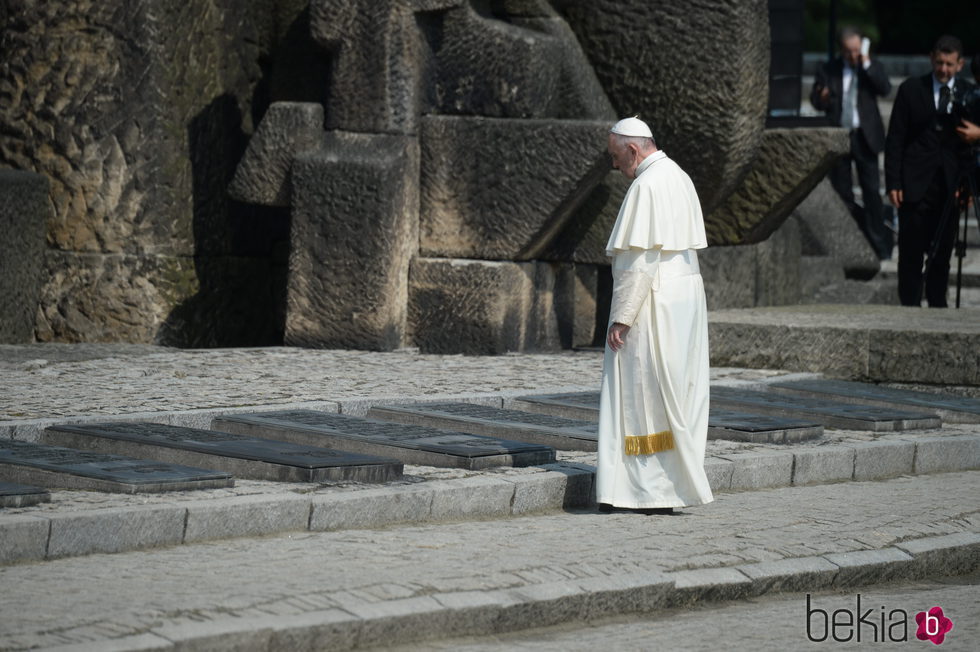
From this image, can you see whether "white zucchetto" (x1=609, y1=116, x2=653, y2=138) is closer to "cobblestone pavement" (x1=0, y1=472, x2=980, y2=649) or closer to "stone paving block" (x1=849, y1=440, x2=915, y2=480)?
"cobblestone pavement" (x1=0, y1=472, x2=980, y2=649)

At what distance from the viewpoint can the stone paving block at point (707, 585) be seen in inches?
216

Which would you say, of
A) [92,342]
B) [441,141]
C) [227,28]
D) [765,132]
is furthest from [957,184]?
[92,342]

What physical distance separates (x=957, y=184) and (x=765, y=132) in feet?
4.64

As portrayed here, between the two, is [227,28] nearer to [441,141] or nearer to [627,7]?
[441,141]

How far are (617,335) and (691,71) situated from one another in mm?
4604

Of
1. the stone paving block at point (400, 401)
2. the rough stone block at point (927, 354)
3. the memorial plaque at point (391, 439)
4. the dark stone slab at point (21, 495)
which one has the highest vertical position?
the rough stone block at point (927, 354)

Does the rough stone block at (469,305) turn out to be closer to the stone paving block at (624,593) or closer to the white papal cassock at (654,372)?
the white papal cassock at (654,372)

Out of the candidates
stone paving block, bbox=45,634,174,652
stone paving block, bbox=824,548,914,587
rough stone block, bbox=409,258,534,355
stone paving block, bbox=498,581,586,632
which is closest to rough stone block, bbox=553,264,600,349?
rough stone block, bbox=409,258,534,355

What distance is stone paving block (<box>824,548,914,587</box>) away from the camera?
5.86 meters

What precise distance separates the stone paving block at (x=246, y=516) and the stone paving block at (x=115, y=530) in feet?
0.19

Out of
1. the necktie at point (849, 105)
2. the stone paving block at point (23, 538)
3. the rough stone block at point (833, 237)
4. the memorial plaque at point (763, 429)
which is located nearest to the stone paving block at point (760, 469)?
the memorial plaque at point (763, 429)

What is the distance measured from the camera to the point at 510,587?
5199 millimetres

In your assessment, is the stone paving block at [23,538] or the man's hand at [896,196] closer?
the stone paving block at [23,538]

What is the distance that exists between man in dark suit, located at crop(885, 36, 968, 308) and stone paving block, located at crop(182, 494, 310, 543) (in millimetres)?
6937
